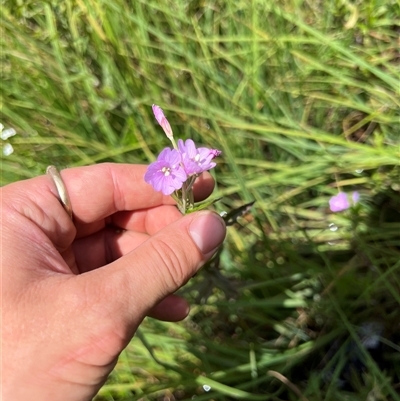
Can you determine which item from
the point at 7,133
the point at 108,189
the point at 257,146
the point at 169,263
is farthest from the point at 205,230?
the point at 7,133

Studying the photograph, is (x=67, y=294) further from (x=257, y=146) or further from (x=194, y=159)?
(x=257, y=146)

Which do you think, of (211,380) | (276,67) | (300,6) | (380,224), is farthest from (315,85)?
(211,380)

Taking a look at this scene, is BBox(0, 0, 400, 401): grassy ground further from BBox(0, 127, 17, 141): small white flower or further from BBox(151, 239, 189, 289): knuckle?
BBox(151, 239, 189, 289): knuckle

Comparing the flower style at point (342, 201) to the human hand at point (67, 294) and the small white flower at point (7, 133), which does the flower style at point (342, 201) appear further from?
the small white flower at point (7, 133)

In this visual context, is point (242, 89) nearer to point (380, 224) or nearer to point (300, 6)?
point (300, 6)

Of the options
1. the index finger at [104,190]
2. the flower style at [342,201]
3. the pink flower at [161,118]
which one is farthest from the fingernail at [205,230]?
the flower style at [342,201]

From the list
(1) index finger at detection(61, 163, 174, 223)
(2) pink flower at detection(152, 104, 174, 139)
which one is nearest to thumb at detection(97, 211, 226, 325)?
(2) pink flower at detection(152, 104, 174, 139)
